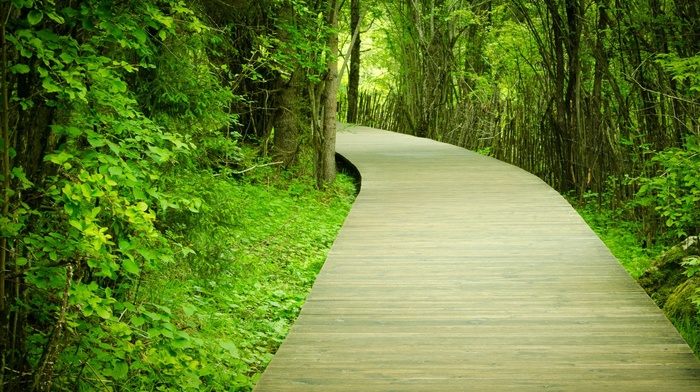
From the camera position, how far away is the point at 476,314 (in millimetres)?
3689

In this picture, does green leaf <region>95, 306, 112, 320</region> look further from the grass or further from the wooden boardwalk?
the grass

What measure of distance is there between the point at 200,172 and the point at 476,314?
2092 mm

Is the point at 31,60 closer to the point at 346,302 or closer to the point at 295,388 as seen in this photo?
the point at 295,388

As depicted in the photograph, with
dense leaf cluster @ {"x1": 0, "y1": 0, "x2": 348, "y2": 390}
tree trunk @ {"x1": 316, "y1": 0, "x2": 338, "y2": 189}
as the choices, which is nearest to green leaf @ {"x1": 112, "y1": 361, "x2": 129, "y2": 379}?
dense leaf cluster @ {"x1": 0, "y1": 0, "x2": 348, "y2": 390}

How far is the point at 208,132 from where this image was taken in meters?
4.77

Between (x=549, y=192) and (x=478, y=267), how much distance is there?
→ 2910 millimetres

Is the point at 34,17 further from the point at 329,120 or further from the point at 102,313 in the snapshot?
the point at 329,120

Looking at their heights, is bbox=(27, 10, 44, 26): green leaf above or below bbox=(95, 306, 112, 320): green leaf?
above

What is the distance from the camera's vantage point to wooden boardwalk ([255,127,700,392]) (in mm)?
2934

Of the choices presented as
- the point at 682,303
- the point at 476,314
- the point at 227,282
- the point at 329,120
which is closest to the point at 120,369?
the point at 476,314

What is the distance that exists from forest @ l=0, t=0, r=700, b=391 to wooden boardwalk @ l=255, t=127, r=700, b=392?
16.9 inches

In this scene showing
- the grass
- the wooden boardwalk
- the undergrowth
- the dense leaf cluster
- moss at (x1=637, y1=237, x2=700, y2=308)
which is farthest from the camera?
the grass

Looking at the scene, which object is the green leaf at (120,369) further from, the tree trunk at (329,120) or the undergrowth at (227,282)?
the tree trunk at (329,120)

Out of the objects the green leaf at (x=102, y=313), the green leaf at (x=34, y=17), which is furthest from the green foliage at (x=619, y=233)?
the green leaf at (x=34, y=17)
